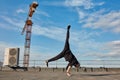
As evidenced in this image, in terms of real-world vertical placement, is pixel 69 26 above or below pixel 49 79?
above

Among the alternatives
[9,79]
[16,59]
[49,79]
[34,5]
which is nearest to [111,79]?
[49,79]

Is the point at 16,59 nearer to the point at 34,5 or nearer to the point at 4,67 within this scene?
the point at 4,67

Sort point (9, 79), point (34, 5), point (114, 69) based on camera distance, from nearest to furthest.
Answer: point (9, 79), point (114, 69), point (34, 5)

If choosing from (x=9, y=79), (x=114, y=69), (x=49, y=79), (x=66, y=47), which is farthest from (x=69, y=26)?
(x=114, y=69)

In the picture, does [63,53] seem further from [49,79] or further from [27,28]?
[27,28]

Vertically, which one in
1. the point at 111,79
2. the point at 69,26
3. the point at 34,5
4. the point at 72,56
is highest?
the point at 34,5

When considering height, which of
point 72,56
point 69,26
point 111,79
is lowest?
point 111,79

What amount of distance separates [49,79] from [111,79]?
3.02 meters

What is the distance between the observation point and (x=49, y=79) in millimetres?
11094

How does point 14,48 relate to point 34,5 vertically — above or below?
below

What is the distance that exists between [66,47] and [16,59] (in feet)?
50.7

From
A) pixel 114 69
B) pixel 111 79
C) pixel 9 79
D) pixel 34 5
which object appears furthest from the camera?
pixel 34 5

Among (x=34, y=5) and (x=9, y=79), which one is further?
(x=34, y=5)

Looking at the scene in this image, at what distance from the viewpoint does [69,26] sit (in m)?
12.3
